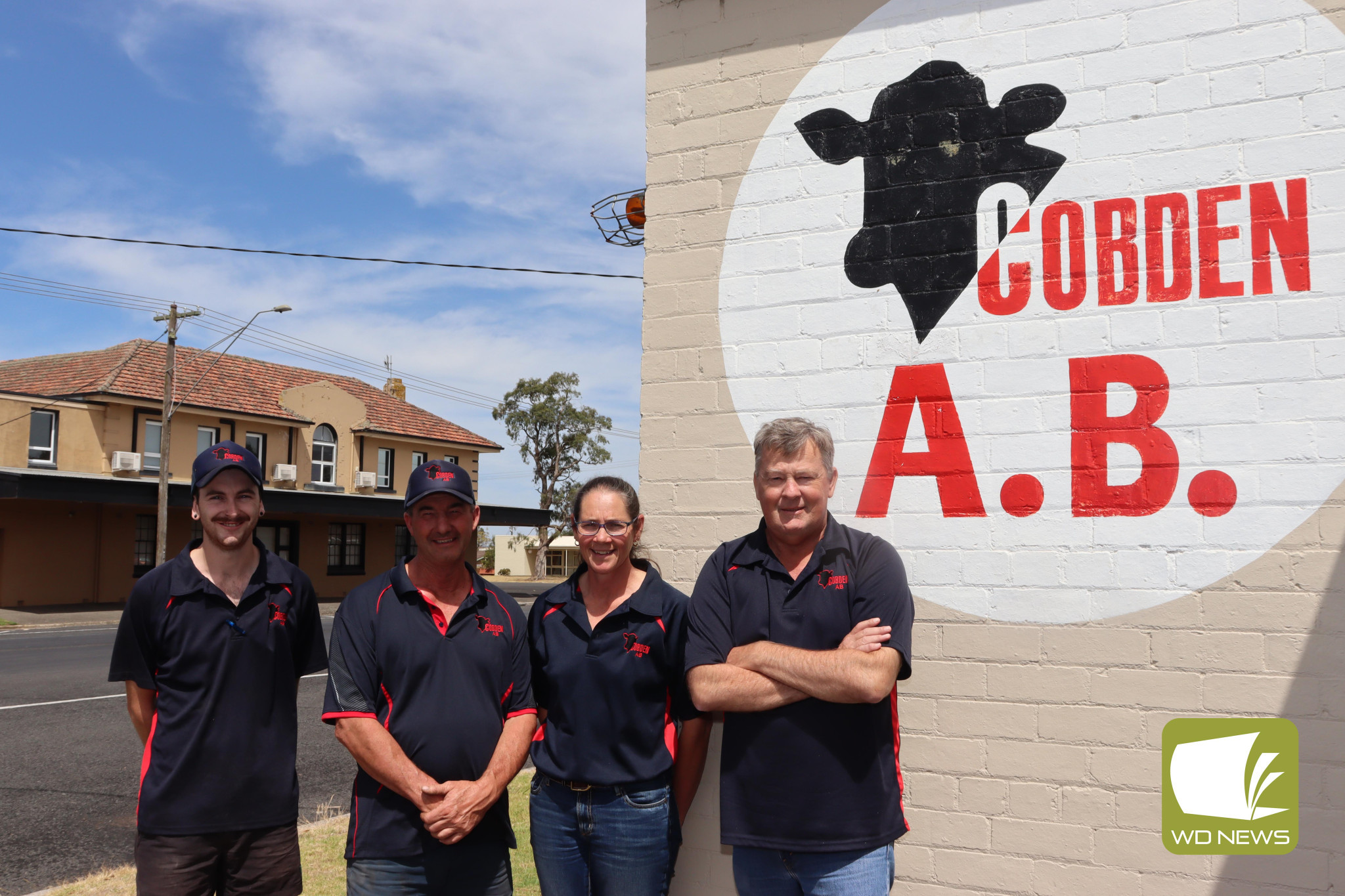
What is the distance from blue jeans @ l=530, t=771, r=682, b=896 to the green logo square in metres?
1.65

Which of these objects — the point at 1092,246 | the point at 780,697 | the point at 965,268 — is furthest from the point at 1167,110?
the point at 780,697

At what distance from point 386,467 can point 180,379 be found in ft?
26.5

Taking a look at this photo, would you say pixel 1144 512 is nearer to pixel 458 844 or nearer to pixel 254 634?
pixel 458 844

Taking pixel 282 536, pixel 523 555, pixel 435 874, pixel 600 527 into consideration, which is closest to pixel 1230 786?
pixel 600 527

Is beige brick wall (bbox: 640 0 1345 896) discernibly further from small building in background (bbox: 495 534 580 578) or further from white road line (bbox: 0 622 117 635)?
small building in background (bbox: 495 534 580 578)

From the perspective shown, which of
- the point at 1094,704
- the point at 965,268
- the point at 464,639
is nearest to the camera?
the point at 464,639

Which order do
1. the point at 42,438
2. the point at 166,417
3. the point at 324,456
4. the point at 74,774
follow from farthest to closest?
the point at 324,456
the point at 42,438
the point at 166,417
the point at 74,774

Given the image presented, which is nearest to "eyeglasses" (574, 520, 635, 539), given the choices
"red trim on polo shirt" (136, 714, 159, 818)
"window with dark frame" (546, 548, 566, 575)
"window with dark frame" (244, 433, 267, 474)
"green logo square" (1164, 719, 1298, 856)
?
"red trim on polo shirt" (136, 714, 159, 818)

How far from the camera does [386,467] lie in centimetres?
3572

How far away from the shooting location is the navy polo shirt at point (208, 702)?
113 inches

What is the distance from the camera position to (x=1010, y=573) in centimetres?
333

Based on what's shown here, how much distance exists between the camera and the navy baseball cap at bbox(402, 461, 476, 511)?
2.94m

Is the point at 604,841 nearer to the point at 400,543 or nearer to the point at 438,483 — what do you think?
the point at 438,483

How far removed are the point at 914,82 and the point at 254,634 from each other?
3063mm
